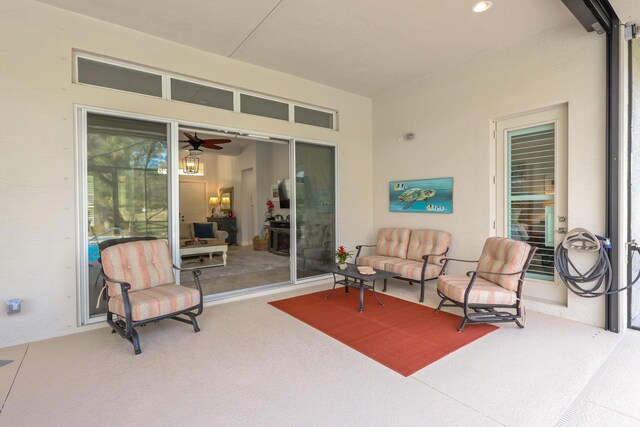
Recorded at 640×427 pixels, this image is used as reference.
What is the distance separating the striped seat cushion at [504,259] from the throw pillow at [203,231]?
22.0 ft

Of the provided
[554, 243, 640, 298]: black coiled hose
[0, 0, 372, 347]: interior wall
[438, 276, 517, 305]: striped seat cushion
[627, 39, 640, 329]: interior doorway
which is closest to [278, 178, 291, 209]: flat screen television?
[0, 0, 372, 347]: interior wall

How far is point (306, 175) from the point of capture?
5453 millimetres

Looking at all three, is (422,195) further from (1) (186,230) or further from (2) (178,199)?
(1) (186,230)

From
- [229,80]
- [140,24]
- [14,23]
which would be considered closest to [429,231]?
[229,80]

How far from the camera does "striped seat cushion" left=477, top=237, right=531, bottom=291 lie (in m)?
3.50

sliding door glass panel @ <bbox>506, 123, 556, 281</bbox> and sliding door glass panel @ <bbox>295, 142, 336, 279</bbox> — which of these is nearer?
sliding door glass panel @ <bbox>506, 123, 556, 281</bbox>

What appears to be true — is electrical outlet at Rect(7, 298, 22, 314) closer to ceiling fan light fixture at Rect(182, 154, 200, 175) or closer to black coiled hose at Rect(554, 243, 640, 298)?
black coiled hose at Rect(554, 243, 640, 298)

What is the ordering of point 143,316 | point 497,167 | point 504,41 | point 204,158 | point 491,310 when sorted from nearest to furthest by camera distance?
point 143,316, point 491,310, point 504,41, point 497,167, point 204,158

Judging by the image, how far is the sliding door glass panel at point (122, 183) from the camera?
11.8 feet

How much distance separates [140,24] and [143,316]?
325 centimetres

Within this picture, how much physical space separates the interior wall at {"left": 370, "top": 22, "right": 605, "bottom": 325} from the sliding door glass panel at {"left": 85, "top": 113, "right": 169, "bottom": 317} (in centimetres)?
380

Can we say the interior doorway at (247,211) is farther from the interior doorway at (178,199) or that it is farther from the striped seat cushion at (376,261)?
the striped seat cushion at (376,261)

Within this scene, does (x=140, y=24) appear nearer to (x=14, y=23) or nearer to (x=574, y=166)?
(x=14, y=23)

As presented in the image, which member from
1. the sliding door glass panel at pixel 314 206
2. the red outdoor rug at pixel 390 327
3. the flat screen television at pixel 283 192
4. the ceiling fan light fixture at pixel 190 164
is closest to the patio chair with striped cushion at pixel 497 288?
the red outdoor rug at pixel 390 327
